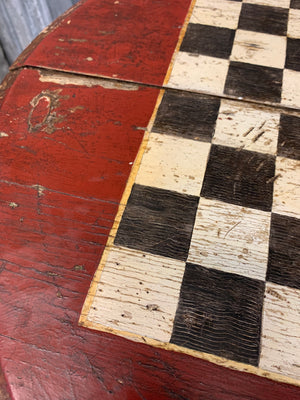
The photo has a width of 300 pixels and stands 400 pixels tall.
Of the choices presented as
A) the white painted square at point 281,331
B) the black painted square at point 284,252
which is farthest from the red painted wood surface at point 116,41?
the white painted square at point 281,331

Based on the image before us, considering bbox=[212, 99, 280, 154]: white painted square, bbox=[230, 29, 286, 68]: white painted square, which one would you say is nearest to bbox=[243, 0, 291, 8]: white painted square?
bbox=[230, 29, 286, 68]: white painted square

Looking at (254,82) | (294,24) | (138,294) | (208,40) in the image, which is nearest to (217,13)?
(208,40)

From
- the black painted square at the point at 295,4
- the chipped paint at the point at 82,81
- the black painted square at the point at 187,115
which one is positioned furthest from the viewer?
the black painted square at the point at 295,4

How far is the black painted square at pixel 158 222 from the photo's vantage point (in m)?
0.77

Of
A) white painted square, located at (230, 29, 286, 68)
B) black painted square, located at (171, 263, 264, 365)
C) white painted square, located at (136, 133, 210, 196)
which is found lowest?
black painted square, located at (171, 263, 264, 365)

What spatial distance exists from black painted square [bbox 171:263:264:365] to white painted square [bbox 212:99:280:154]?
1.39 ft

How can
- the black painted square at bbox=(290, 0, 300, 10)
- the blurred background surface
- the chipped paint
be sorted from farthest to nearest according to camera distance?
the blurred background surface, the black painted square at bbox=(290, 0, 300, 10), the chipped paint

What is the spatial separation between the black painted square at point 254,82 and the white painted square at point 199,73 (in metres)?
0.03

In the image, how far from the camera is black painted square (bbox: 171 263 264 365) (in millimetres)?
659

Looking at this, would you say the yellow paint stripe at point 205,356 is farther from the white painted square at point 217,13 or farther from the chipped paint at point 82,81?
the white painted square at point 217,13

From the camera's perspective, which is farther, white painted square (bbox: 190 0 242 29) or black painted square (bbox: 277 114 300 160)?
white painted square (bbox: 190 0 242 29)

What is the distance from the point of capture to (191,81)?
1.09m

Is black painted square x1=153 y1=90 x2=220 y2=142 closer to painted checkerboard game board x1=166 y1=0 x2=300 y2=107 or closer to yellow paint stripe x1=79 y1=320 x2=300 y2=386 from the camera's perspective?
painted checkerboard game board x1=166 y1=0 x2=300 y2=107

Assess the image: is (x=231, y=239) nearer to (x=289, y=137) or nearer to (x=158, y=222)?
(x=158, y=222)
